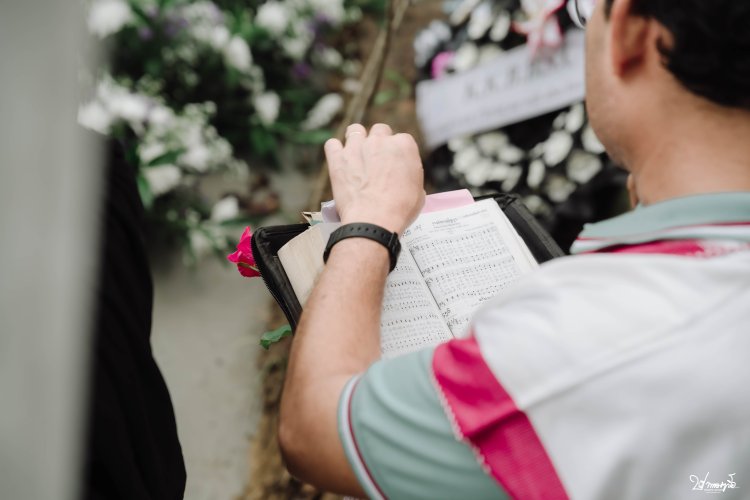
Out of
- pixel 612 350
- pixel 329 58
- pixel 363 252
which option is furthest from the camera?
pixel 329 58

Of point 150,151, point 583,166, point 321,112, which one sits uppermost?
point 150,151

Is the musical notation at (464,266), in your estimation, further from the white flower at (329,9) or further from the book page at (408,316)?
the white flower at (329,9)

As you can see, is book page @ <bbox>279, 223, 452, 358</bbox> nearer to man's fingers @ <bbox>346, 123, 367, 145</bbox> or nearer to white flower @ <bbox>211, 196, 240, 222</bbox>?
man's fingers @ <bbox>346, 123, 367, 145</bbox>

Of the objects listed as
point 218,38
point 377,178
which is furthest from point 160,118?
point 377,178

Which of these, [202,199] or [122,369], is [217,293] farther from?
[122,369]

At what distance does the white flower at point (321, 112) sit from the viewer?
2465 millimetres

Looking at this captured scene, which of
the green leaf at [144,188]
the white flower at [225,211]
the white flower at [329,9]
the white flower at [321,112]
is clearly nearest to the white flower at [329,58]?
the white flower at [329,9]

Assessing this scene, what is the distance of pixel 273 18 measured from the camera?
91.4 inches

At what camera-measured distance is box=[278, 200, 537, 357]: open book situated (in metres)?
0.83

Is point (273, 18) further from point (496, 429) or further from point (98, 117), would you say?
point (496, 429)

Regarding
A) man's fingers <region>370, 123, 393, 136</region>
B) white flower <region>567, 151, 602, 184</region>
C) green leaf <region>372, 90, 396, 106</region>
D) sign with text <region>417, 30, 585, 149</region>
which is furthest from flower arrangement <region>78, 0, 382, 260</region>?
man's fingers <region>370, 123, 393, 136</region>

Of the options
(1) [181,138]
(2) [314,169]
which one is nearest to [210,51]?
(1) [181,138]

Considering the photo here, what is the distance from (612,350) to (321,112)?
6.84 ft

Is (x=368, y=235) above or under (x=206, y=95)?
above
